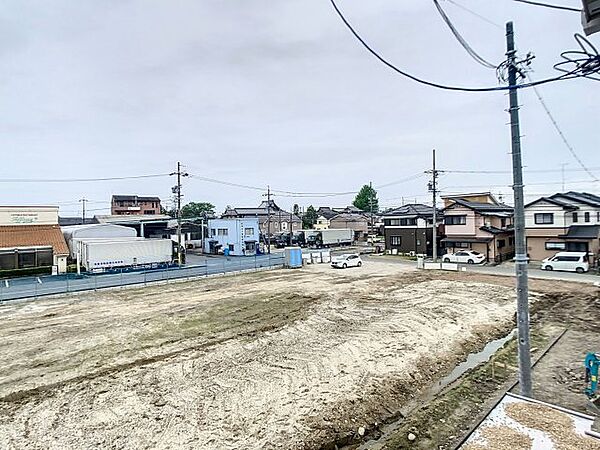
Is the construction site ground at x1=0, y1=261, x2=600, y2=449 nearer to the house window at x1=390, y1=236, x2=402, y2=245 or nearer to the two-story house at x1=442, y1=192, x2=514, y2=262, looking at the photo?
the two-story house at x1=442, y1=192, x2=514, y2=262

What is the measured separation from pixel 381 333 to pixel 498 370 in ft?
10.7

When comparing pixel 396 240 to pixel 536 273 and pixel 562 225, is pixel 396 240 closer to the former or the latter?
pixel 562 225

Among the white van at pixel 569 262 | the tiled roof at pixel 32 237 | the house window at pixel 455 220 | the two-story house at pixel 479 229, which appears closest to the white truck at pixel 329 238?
the two-story house at pixel 479 229

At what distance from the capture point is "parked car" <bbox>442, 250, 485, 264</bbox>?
25.3m

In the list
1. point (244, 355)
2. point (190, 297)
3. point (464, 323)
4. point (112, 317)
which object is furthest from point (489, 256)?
point (112, 317)

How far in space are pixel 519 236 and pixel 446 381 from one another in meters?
4.08

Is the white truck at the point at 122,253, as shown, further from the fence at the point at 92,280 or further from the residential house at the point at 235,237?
the residential house at the point at 235,237

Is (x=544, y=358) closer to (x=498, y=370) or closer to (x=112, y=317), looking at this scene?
(x=498, y=370)

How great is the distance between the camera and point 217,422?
6094 millimetres

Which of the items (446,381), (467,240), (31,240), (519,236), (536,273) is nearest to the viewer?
(519,236)

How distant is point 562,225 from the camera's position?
23.6m

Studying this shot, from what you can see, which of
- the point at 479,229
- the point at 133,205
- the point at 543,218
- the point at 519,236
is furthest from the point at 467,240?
the point at 133,205

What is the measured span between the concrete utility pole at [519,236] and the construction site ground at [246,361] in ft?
4.99

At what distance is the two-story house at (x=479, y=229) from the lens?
26.1 meters
